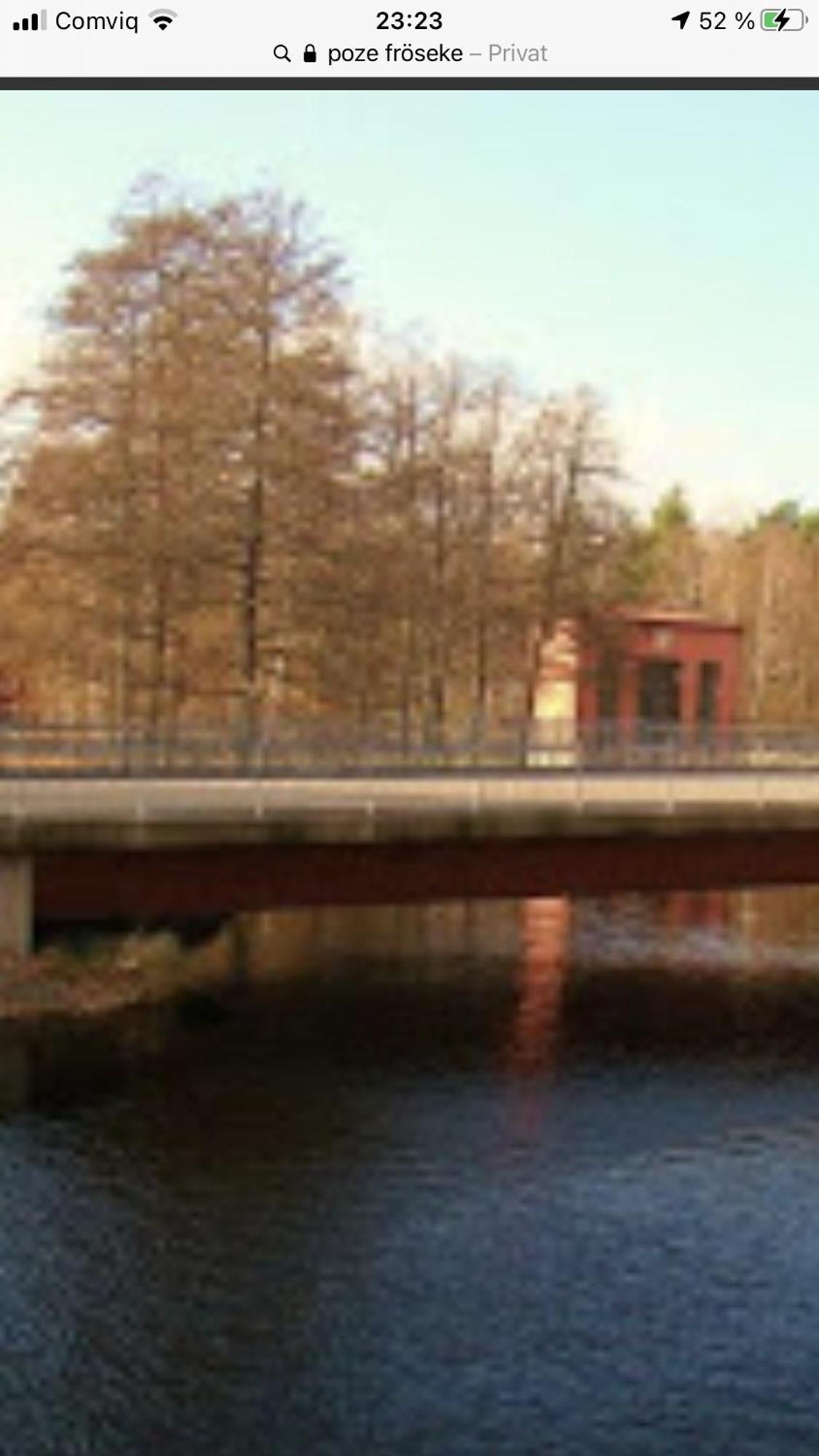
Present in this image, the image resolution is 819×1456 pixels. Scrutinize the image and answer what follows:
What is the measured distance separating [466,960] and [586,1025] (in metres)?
7.44

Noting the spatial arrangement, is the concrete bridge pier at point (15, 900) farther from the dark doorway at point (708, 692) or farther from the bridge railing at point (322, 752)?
the dark doorway at point (708, 692)

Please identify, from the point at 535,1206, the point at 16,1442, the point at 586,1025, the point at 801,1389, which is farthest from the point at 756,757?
the point at 16,1442

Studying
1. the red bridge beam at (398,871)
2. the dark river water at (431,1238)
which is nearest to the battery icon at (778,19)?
the dark river water at (431,1238)

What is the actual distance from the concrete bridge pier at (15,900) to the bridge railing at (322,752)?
3174 millimetres

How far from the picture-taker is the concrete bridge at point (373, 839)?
112ft

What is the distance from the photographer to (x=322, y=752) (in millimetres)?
41562

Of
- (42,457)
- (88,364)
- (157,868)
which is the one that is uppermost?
(88,364)

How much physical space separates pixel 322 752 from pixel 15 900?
33.3 feet

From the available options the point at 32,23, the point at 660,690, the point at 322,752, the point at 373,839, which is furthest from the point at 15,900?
the point at 660,690

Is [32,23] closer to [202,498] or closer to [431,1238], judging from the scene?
[431,1238]

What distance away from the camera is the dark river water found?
1880 cm

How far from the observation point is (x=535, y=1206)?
25328 mm

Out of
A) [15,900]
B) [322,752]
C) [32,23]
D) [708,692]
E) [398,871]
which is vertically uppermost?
[32,23]

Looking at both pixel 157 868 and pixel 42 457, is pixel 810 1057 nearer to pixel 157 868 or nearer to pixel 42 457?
pixel 157 868
